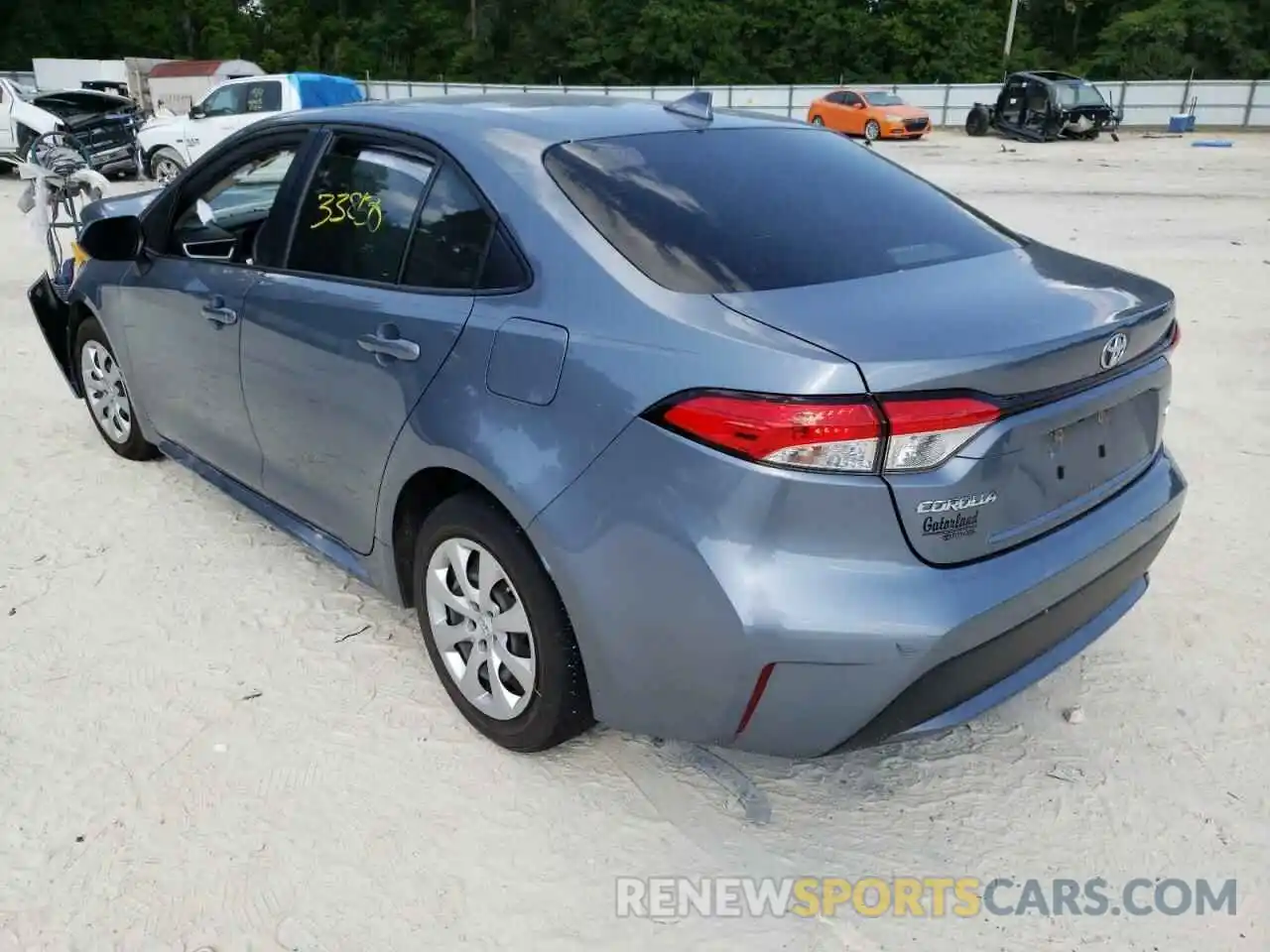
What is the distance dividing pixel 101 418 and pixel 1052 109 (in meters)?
26.3

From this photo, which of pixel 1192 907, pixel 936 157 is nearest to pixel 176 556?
pixel 1192 907

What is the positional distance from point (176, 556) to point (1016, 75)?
28665 mm

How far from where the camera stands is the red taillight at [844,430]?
76.9 inches

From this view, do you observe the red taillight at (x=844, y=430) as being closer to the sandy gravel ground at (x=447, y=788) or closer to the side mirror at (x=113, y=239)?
the sandy gravel ground at (x=447, y=788)

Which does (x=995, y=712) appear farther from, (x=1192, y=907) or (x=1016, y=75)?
(x=1016, y=75)

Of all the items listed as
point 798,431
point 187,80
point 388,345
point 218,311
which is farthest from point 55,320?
point 187,80

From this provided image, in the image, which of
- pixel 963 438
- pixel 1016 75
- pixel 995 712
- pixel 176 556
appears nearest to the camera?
pixel 963 438

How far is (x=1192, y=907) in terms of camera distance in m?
2.26

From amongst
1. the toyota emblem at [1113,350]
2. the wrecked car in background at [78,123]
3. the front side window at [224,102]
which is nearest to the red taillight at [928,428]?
the toyota emblem at [1113,350]

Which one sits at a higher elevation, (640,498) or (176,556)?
(640,498)

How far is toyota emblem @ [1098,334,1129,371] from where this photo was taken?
2262 millimetres

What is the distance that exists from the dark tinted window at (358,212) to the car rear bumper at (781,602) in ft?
3.44

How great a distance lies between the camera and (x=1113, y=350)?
7.50 ft

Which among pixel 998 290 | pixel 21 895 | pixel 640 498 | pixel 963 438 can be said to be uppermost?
pixel 998 290
